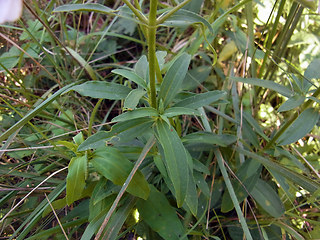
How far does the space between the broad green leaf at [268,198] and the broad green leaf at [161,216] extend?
0.31m

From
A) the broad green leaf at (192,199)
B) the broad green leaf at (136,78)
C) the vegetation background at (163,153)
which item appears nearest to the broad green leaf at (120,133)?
the vegetation background at (163,153)

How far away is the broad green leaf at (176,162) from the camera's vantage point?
0.76 m

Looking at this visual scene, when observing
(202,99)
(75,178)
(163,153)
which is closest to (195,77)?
(202,99)

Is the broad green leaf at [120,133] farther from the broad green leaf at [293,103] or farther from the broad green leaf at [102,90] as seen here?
the broad green leaf at [293,103]

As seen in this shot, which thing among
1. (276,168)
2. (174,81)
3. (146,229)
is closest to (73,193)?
(146,229)

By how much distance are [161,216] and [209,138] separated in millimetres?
298

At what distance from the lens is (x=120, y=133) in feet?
2.81

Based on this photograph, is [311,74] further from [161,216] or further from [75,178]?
Answer: [75,178]

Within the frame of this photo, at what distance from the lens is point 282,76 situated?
1.41 meters

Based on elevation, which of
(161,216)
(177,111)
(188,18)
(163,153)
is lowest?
(161,216)

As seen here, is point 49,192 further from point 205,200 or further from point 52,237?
point 205,200

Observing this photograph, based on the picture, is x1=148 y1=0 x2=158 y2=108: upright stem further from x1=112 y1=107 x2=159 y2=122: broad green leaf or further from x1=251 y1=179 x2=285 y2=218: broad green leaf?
x1=251 y1=179 x2=285 y2=218: broad green leaf

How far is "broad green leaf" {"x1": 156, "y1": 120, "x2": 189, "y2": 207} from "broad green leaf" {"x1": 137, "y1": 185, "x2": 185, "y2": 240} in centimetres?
20

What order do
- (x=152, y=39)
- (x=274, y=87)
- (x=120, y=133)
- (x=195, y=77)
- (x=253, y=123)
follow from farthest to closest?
(x=195, y=77) → (x=253, y=123) → (x=274, y=87) → (x=120, y=133) → (x=152, y=39)
